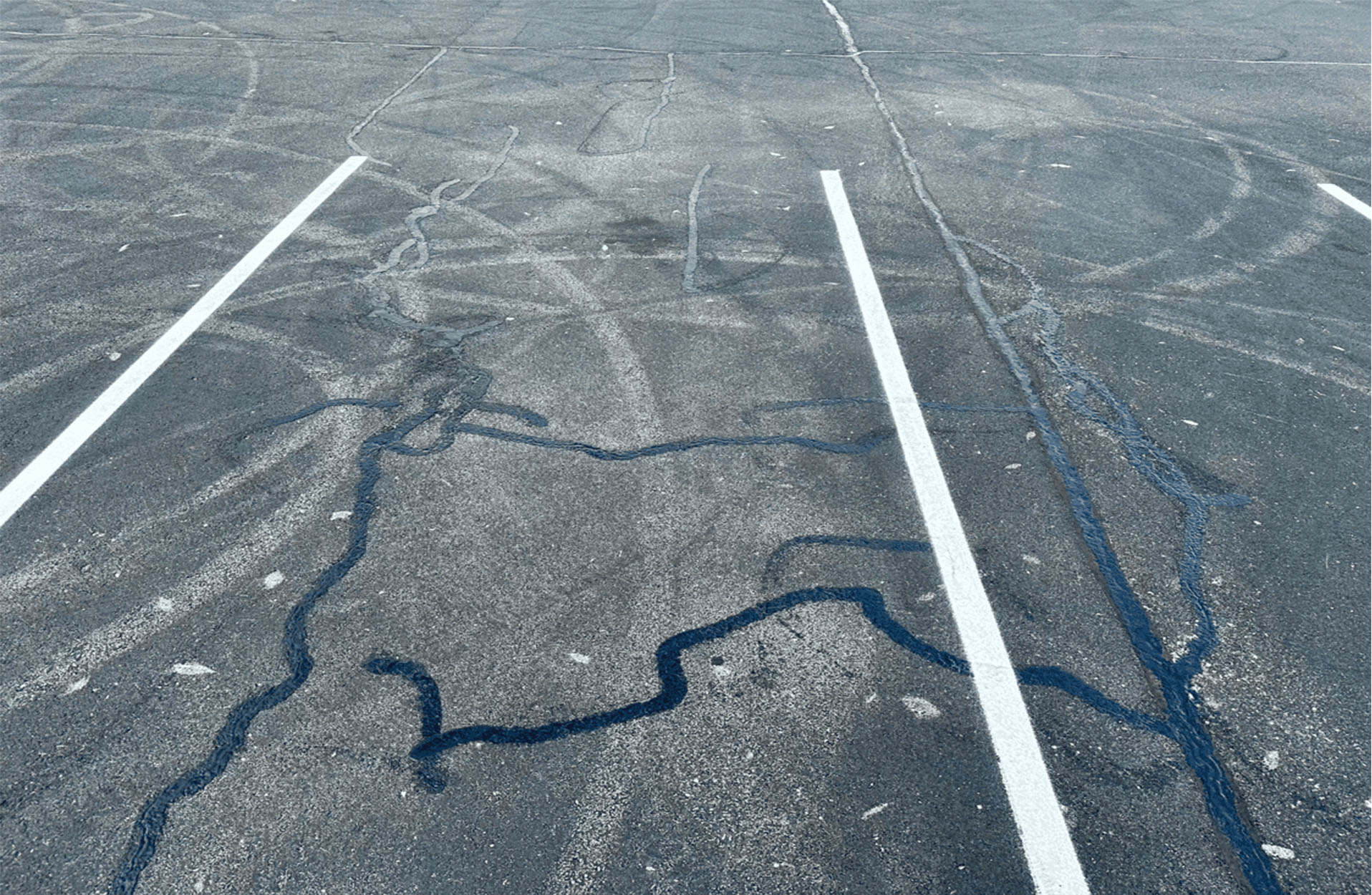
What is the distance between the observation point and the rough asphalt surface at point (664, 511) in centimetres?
344

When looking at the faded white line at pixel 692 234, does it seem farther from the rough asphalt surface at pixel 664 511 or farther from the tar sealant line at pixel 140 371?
the tar sealant line at pixel 140 371

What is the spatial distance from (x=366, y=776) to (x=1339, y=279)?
286 inches

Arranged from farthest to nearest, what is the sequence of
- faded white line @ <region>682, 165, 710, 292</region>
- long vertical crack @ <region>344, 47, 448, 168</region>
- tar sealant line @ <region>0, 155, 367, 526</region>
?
1. long vertical crack @ <region>344, 47, 448, 168</region>
2. faded white line @ <region>682, 165, 710, 292</region>
3. tar sealant line @ <region>0, 155, 367, 526</region>

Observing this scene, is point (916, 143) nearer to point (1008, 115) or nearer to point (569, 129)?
point (1008, 115)

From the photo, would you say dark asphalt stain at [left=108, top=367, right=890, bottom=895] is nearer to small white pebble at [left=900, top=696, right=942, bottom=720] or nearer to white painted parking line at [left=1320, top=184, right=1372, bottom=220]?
small white pebble at [left=900, top=696, right=942, bottom=720]

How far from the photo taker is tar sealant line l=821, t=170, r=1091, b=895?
3.35 meters

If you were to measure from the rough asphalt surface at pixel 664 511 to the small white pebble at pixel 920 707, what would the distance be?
0.02 metres

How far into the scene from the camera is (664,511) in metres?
4.93

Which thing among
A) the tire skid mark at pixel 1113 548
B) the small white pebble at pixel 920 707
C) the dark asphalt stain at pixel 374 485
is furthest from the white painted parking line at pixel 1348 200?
the small white pebble at pixel 920 707

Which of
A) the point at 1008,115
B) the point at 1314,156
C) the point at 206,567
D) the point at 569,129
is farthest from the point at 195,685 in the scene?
the point at 1314,156

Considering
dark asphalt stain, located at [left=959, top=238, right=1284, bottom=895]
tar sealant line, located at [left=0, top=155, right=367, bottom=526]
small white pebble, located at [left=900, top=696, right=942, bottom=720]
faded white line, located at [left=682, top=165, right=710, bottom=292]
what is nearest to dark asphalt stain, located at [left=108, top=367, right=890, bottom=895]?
tar sealant line, located at [left=0, top=155, right=367, bottom=526]

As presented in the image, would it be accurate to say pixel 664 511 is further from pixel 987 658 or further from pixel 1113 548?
pixel 1113 548

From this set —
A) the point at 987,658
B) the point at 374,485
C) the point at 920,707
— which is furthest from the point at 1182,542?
the point at 374,485

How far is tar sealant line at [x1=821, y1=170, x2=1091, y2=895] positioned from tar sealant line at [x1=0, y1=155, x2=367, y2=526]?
4103mm
